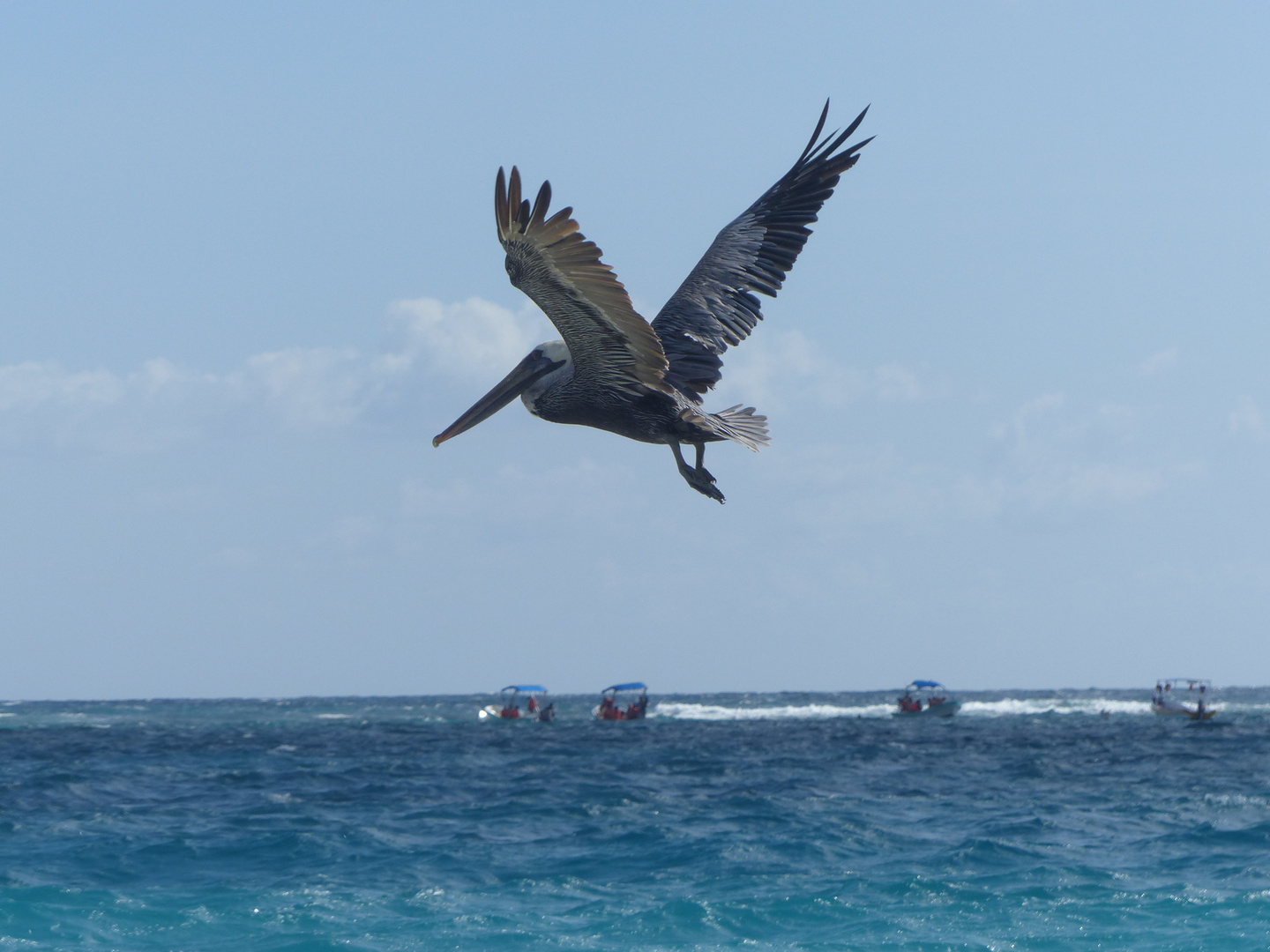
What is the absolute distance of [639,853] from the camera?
66.6 feet

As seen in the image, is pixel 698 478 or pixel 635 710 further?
pixel 635 710

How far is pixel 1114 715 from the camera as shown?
71000 mm

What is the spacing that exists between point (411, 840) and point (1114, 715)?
56941 millimetres

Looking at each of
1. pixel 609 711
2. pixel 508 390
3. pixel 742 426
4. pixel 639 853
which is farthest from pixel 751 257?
pixel 609 711

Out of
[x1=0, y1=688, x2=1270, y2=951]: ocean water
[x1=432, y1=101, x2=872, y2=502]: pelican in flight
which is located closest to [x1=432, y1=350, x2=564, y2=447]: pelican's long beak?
[x1=432, y1=101, x2=872, y2=502]: pelican in flight

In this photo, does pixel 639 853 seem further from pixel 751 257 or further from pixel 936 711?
pixel 936 711

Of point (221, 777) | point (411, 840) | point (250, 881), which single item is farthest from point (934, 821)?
point (221, 777)

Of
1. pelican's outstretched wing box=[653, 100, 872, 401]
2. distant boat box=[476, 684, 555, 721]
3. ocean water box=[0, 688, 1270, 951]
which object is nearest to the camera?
pelican's outstretched wing box=[653, 100, 872, 401]

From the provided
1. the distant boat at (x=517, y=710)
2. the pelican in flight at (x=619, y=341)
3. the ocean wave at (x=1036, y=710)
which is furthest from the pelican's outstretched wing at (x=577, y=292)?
the ocean wave at (x=1036, y=710)

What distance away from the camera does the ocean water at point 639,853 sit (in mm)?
16172

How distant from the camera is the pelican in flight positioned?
6.11m

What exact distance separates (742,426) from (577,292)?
156 centimetres

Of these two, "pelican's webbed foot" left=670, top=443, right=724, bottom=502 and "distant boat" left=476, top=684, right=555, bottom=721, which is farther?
"distant boat" left=476, top=684, right=555, bottom=721

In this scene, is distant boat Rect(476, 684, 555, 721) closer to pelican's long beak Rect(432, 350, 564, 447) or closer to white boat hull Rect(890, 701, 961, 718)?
white boat hull Rect(890, 701, 961, 718)
